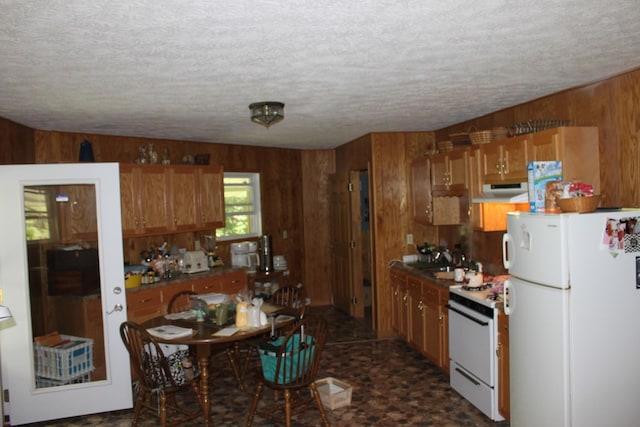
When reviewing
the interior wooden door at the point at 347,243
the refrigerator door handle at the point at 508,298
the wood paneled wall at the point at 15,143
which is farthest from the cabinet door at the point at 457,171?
the wood paneled wall at the point at 15,143

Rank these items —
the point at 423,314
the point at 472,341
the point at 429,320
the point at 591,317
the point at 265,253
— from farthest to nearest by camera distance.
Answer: the point at 265,253 < the point at 423,314 < the point at 429,320 < the point at 472,341 < the point at 591,317

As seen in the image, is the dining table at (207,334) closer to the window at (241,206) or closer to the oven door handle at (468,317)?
the oven door handle at (468,317)

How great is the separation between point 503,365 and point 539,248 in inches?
41.2

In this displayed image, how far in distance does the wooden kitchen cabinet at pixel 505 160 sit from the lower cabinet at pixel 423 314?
3.63 ft

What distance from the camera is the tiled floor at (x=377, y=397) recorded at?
376cm

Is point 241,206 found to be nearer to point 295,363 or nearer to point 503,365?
point 295,363

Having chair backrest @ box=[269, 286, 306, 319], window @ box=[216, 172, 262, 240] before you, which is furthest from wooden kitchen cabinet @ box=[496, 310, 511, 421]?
window @ box=[216, 172, 262, 240]

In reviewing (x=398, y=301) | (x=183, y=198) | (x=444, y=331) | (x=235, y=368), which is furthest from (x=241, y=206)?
(x=444, y=331)

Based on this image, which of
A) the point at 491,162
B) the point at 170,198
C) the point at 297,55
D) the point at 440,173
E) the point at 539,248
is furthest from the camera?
the point at 170,198

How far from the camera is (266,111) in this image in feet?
12.4

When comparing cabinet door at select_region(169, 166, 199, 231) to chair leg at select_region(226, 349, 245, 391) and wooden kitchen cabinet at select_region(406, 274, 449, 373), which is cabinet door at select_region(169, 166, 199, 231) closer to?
chair leg at select_region(226, 349, 245, 391)

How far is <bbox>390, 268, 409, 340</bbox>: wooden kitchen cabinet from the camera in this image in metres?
5.40

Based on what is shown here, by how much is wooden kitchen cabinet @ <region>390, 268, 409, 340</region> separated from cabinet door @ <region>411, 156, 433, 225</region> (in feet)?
2.21

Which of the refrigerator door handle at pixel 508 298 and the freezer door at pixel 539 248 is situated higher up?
the freezer door at pixel 539 248
